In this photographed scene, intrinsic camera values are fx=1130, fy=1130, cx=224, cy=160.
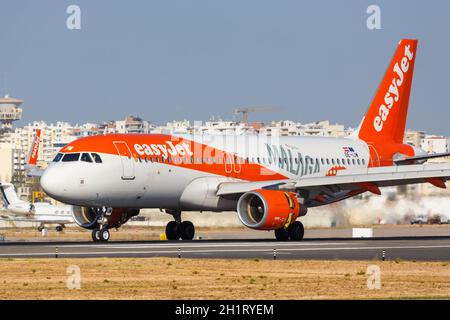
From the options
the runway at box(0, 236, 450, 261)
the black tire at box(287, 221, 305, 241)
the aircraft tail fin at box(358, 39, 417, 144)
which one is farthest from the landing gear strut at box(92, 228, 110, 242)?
the aircraft tail fin at box(358, 39, 417, 144)

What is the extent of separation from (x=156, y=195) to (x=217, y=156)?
4568mm

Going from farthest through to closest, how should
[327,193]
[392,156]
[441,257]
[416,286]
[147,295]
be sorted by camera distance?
1. [392,156]
2. [327,193]
3. [441,257]
4. [416,286]
5. [147,295]

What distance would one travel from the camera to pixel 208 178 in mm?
56750

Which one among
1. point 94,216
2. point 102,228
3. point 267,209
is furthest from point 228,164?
point 102,228

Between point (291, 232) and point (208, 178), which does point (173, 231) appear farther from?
point (291, 232)

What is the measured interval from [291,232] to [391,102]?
1571 cm

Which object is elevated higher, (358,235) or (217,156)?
(217,156)

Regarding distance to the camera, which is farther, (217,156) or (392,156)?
(392,156)

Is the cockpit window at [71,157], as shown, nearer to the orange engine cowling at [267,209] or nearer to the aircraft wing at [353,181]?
the aircraft wing at [353,181]

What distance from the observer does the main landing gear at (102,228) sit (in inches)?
2135

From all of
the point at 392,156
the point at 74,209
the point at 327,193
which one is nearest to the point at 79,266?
the point at 74,209

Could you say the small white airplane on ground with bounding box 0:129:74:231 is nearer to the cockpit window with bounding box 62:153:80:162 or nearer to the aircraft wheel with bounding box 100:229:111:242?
the aircraft wheel with bounding box 100:229:111:242

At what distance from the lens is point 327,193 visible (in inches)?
2325
